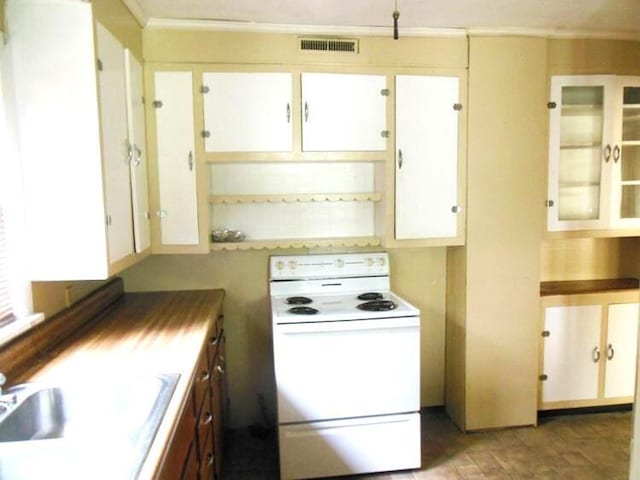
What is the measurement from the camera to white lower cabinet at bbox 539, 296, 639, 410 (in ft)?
9.21

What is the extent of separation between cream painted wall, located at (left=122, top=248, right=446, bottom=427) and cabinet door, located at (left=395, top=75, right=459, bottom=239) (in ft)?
1.22

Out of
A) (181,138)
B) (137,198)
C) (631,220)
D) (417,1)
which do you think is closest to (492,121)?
(417,1)

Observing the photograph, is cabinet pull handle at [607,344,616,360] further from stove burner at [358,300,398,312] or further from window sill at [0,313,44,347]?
window sill at [0,313,44,347]

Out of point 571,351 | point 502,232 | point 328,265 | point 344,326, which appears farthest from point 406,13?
point 571,351

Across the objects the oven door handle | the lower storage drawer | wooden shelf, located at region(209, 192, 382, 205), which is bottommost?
the lower storage drawer

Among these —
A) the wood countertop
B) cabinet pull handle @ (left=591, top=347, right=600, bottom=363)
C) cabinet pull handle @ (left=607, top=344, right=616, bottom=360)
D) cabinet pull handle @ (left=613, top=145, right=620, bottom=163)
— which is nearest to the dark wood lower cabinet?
the wood countertop

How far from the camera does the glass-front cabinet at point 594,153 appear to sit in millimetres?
2693

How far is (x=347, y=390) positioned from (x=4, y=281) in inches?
60.3

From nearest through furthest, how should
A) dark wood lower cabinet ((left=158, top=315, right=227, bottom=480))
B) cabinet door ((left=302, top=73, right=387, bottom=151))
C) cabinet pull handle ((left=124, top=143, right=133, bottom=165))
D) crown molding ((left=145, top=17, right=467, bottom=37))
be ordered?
dark wood lower cabinet ((left=158, top=315, right=227, bottom=480))
cabinet pull handle ((left=124, top=143, right=133, bottom=165))
crown molding ((left=145, top=17, right=467, bottom=37))
cabinet door ((left=302, top=73, right=387, bottom=151))

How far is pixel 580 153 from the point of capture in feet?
9.10

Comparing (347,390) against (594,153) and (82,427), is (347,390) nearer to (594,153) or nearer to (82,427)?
(82,427)

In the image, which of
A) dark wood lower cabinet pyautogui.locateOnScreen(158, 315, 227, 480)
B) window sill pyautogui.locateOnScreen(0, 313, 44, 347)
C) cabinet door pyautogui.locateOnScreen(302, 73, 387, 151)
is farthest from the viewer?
cabinet door pyautogui.locateOnScreen(302, 73, 387, 151)

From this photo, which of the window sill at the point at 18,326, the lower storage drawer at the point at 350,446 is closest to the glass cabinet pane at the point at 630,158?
the lower storage drawer at the point at 350,446

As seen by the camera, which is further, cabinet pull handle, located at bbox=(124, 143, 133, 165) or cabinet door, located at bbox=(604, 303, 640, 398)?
cabinet door, located at bbox=(604, 303, 640, 398)
